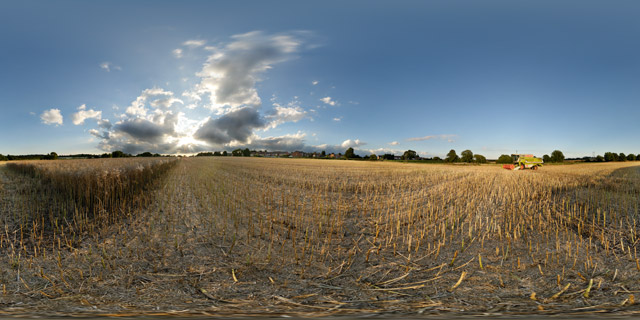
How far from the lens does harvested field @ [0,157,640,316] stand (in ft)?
12.5

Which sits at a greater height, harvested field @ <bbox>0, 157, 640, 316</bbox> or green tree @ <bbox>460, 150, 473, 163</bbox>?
green tree @ <bbox>460, 150, 473, 163</bbox>

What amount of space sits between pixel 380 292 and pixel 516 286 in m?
A: 2.07

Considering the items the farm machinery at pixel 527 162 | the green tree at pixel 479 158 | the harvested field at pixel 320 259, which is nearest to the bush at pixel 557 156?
the green tree at pixel 479 158

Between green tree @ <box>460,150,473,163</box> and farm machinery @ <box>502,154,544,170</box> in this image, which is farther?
green tree @ <box>460,150,473,163</box>

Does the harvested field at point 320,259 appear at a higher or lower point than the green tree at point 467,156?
lower

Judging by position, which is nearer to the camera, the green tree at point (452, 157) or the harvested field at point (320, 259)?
the harvested field at point (320, 259)

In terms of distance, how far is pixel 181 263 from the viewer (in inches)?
207

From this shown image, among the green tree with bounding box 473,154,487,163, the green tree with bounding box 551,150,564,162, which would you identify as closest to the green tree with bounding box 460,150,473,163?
the green tree with bounding box 473,154,487,163

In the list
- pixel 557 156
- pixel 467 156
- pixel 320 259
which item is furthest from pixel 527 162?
pixel 557 156

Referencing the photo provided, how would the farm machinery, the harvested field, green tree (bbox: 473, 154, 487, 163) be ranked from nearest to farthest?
the harvested field → the farm machinery → green tree (bbox: 473, 154, 487, 163)

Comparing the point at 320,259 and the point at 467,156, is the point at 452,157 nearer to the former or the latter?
the point at 467,156

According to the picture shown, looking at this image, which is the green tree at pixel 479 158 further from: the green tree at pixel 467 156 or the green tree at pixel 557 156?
the green tree at pixel 557 156

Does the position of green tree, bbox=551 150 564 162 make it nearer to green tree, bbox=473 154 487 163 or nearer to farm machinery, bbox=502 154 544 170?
green tree, bbox=473 154 487 163

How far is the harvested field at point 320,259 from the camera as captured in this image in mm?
3824
